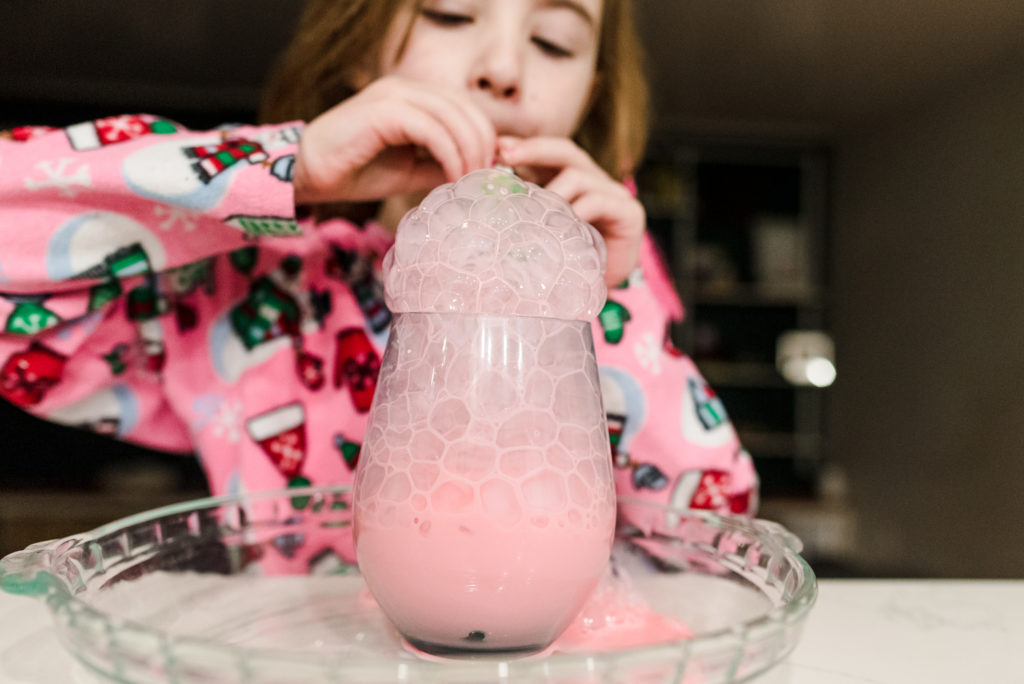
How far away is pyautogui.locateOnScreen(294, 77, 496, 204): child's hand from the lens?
400mm

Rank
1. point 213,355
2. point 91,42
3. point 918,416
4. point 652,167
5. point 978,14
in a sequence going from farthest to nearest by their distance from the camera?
point 652,167
point 918,416
point 91,42
point 978,14
point 213,355

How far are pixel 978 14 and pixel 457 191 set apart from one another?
205cm

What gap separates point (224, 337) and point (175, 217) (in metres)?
0.14

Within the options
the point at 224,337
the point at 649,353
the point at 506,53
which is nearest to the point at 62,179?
the point at 224,337

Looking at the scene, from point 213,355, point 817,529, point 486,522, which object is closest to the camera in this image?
point 486,522

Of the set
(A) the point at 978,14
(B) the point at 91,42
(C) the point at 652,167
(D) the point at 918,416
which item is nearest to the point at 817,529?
(D) the point at 918,416

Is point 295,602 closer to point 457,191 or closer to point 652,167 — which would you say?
point 457,191

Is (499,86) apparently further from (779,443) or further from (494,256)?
(779,443)

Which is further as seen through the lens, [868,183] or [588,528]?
[868,183]

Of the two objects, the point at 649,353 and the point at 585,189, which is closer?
the point at 585,189

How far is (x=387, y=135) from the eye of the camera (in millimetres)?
406

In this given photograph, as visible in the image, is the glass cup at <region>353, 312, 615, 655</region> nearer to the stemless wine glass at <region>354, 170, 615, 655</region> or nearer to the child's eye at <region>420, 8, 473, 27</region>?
the stemless wine glass at <region>354, 170, 615, 655</region>

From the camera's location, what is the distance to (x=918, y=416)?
2371 mm

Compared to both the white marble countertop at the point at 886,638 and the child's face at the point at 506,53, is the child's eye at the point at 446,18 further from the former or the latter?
the white marble countertop at the point at 886,638
